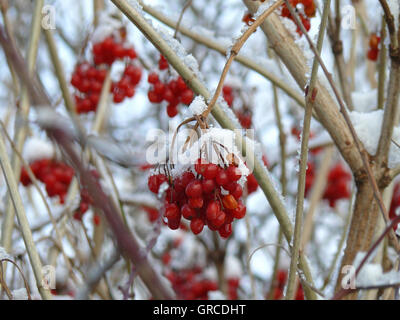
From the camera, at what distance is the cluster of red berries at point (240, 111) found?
71.0 inches

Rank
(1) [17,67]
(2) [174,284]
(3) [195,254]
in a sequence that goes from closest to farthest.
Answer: (1) [17,67]
(2) [174,284]
(3) [195,254]

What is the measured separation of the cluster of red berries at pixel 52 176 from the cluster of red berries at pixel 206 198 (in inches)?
55.8

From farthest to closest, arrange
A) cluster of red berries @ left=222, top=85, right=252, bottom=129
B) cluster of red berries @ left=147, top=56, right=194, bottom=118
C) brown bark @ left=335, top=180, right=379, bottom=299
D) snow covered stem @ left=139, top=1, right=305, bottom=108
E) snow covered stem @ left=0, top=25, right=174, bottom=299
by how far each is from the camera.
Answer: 1. cluster of red berries @ left=222, top=85, right=252, bottom=129
2. cluster of red berries @ left=147, top=56, right=194, bottom=118
3. snow covered stem @ left=139, top=1, right=305, bottom=108
4. brown bark @ left=335, top=180, right=379, bottom=299
5. snow covered stem @ left=0, top=25, right=174, bottom=299

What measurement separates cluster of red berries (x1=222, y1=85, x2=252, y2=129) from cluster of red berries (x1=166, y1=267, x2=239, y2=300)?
92 centimetres

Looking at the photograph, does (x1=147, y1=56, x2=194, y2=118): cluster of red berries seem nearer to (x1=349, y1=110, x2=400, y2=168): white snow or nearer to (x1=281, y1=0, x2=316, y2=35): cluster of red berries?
(x1=281, y1=0, x2=316, y2=35): cluster of red berries

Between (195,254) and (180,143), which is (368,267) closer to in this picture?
(180,143)

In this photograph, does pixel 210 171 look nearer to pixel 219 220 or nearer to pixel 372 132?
pixel 219 220

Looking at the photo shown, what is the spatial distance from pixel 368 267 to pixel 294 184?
230 cm

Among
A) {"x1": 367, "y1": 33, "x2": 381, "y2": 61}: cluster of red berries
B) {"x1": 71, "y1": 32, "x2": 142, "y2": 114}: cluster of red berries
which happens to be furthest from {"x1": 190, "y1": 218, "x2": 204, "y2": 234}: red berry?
{"x1": 71, "y1": 32, "x2": 142, "y2": 114}: cluster of red berries

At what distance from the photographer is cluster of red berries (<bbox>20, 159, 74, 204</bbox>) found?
7.02ft

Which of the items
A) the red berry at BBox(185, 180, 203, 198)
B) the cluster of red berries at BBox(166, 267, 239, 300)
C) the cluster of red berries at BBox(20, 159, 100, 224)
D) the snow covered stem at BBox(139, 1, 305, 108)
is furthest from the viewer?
the cluster of red berries at BBox(166, 267, 239, 300)
